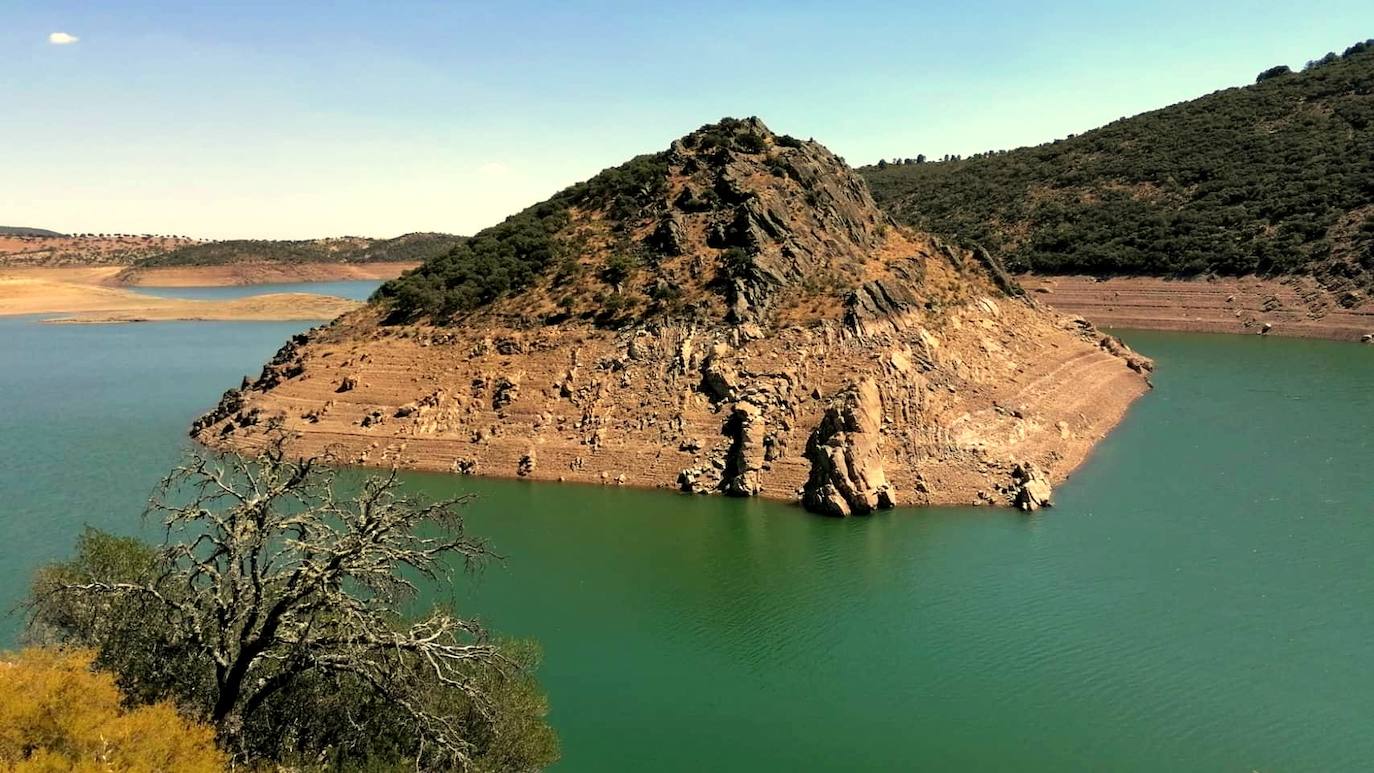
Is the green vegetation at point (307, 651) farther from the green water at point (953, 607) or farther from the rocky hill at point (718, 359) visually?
the rocky hill at point (718, 359)

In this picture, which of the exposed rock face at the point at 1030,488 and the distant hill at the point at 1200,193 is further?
the distant hill at the point at 1200,193

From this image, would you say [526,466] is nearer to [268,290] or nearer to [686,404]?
[686,404]

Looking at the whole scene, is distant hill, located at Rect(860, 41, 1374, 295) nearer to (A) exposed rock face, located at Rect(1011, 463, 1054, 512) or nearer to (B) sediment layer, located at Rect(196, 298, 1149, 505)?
(B) sediment layer, located at Rect(196, 298, 1149, 505)

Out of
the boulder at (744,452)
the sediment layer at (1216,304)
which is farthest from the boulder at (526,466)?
the sediment layer at (1216,304)

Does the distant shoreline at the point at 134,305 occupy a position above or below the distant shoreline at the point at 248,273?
below

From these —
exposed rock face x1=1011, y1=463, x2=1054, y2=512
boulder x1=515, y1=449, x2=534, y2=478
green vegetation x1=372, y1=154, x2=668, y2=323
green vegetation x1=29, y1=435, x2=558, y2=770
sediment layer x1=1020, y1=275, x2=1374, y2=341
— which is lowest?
boulder x1=515, y1=449, x2=534, y2=478

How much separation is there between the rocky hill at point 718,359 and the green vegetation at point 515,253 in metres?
0.16

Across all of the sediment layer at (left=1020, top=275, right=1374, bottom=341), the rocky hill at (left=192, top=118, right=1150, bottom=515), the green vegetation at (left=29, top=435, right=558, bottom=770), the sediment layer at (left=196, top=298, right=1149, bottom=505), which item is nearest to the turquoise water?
the rocky hill at (left=192, top=118, right=1150, bottom=515)

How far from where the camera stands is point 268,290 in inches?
6019

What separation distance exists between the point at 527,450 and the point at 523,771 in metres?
22.8

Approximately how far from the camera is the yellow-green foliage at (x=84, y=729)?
32.8 ft

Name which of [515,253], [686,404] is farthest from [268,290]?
[686,404]

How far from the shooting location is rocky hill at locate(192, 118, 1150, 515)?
108ft

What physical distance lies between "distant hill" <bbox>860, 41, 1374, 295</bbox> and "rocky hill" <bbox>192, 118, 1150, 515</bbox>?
30.0 meters
